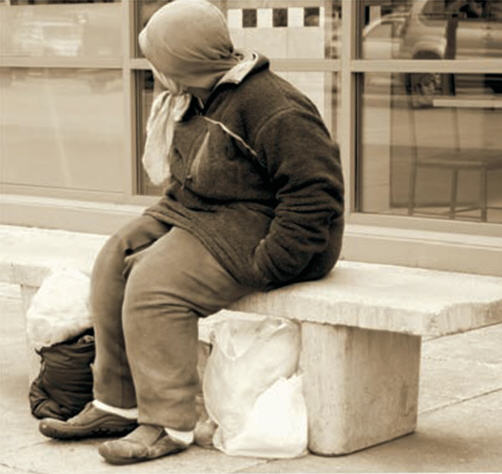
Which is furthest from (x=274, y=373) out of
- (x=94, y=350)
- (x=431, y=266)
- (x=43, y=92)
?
(x=43, y=92)

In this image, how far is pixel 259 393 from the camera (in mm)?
4398

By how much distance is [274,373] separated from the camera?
4.40 meters

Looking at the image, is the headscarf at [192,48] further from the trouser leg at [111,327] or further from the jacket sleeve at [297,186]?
the trouser leg at [111,327]

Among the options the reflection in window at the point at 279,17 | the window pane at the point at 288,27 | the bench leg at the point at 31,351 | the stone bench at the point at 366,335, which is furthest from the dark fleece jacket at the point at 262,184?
the reflection in window at the point at 279,17

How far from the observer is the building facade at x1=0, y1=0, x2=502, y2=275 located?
7.13m

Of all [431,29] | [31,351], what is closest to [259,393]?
[31,351]

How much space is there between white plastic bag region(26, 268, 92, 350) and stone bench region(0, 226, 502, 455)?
569mm

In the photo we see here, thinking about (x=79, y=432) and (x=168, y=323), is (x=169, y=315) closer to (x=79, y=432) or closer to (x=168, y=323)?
(x=168, y=323)

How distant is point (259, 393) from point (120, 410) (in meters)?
0.46

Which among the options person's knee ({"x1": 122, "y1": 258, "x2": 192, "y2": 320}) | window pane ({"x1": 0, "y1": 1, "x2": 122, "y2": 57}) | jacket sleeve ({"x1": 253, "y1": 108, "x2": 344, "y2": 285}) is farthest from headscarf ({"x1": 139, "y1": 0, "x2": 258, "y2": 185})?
window pane ({"x1": 0, "y1": 1, "x2": 122, "y2": 57})

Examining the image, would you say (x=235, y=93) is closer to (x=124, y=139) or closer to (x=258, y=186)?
(x=258, y=186)

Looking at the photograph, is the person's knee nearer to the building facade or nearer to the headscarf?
→ the headscarf

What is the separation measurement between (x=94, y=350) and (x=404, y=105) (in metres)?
3.19

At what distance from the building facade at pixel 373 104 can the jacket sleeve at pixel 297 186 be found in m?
2.86
